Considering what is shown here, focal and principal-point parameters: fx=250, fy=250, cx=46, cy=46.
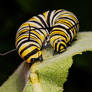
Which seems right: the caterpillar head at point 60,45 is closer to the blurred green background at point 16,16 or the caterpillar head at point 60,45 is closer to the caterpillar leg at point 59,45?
the caterpillar leg at point 59,45

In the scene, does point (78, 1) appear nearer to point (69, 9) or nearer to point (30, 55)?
point (69, 9)

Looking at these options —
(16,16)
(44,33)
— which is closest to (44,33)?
(44,33)

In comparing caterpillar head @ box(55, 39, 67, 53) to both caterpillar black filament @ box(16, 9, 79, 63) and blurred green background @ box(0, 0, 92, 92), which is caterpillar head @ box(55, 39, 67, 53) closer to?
caterpillar black filament @ box(16, 9, 79, 63)

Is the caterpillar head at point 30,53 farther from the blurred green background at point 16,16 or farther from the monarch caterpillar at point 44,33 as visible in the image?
the blurred green background at point 16,16

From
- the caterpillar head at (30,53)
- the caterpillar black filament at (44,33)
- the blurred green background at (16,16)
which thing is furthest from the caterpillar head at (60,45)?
the blurred green background at (16,16)

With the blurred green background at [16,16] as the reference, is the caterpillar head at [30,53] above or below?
below

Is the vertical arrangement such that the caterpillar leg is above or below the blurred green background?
below

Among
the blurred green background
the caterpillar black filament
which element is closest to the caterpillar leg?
the caterpillar black filament
